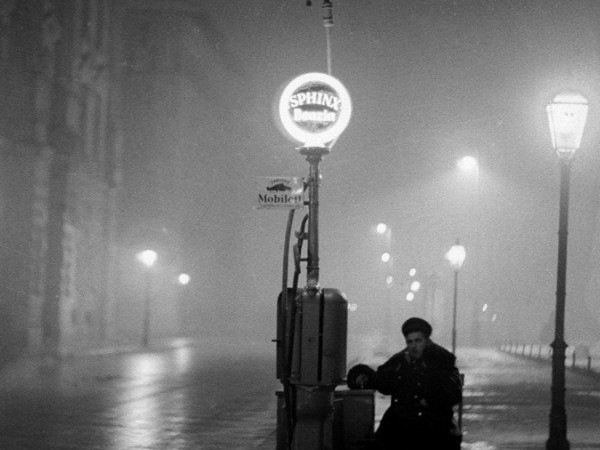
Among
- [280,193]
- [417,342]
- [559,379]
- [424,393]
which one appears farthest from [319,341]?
[559,379]

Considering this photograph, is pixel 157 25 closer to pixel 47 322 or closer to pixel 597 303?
pixel 47 322

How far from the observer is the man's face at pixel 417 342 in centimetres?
736

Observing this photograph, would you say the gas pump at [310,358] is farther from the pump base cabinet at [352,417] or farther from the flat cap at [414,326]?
the flat cap at [414,326]

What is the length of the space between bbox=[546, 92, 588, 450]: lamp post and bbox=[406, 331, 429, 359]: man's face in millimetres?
6523

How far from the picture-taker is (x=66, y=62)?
5041cm

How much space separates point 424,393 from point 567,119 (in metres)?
7.26

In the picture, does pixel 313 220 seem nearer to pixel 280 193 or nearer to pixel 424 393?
pixel 280 193

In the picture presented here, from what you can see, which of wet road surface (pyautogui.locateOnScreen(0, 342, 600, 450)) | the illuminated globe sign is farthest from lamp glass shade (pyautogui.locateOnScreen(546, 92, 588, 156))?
the illuminated globe sign

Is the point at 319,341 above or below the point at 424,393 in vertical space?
above

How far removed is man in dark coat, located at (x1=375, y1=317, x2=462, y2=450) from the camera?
7.36m

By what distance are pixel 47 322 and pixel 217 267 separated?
1716 inches

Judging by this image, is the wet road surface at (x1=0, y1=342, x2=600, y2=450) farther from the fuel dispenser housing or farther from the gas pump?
the fuel dispenser housing

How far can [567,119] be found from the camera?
13742 millimetres

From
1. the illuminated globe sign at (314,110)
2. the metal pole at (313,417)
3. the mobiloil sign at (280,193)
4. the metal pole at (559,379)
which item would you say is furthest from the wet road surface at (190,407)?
the illuminated globe sign at (314,110)
